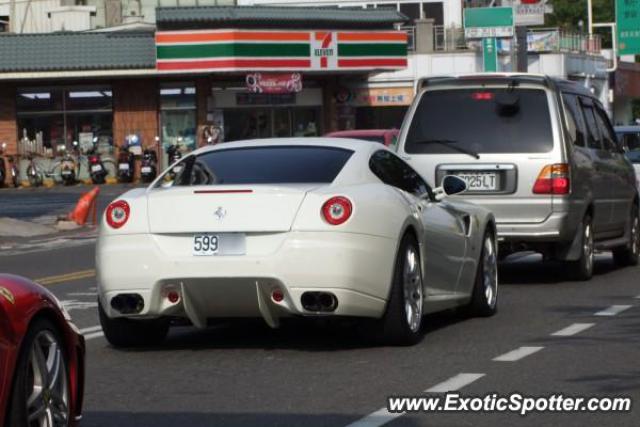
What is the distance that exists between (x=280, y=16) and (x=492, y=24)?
20.1m

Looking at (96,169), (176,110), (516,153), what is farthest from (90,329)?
(176,110)

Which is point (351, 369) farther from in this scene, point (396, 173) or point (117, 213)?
point (396, 173)

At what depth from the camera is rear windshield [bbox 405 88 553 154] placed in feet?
51.6

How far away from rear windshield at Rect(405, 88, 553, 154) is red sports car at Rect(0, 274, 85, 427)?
351 inches

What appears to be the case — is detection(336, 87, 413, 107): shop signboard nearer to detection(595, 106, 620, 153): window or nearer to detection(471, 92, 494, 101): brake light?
detection(595, 106, 620, 153): window

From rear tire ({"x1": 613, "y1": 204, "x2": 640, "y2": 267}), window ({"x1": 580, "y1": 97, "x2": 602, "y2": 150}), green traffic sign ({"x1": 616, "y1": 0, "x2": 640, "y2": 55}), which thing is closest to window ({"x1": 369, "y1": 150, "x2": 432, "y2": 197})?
A: window ({"x1": 580, "y1": 97, "x2": 602, "y2": 150})

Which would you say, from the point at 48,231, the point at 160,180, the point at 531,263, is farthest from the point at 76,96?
the point at 160,180

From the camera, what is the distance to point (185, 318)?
10633mm

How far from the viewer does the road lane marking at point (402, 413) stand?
25.5 feet

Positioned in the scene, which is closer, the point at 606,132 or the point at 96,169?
the point at 606,132

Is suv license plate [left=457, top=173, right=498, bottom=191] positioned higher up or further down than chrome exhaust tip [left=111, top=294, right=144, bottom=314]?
higher up

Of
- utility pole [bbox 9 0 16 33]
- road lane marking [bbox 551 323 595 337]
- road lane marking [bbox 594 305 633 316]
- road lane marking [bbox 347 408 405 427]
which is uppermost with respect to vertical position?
utility pole [bbox 9 0 16 33]

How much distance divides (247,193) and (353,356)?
3.98ft

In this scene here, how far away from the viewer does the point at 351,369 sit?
9.76 metres
